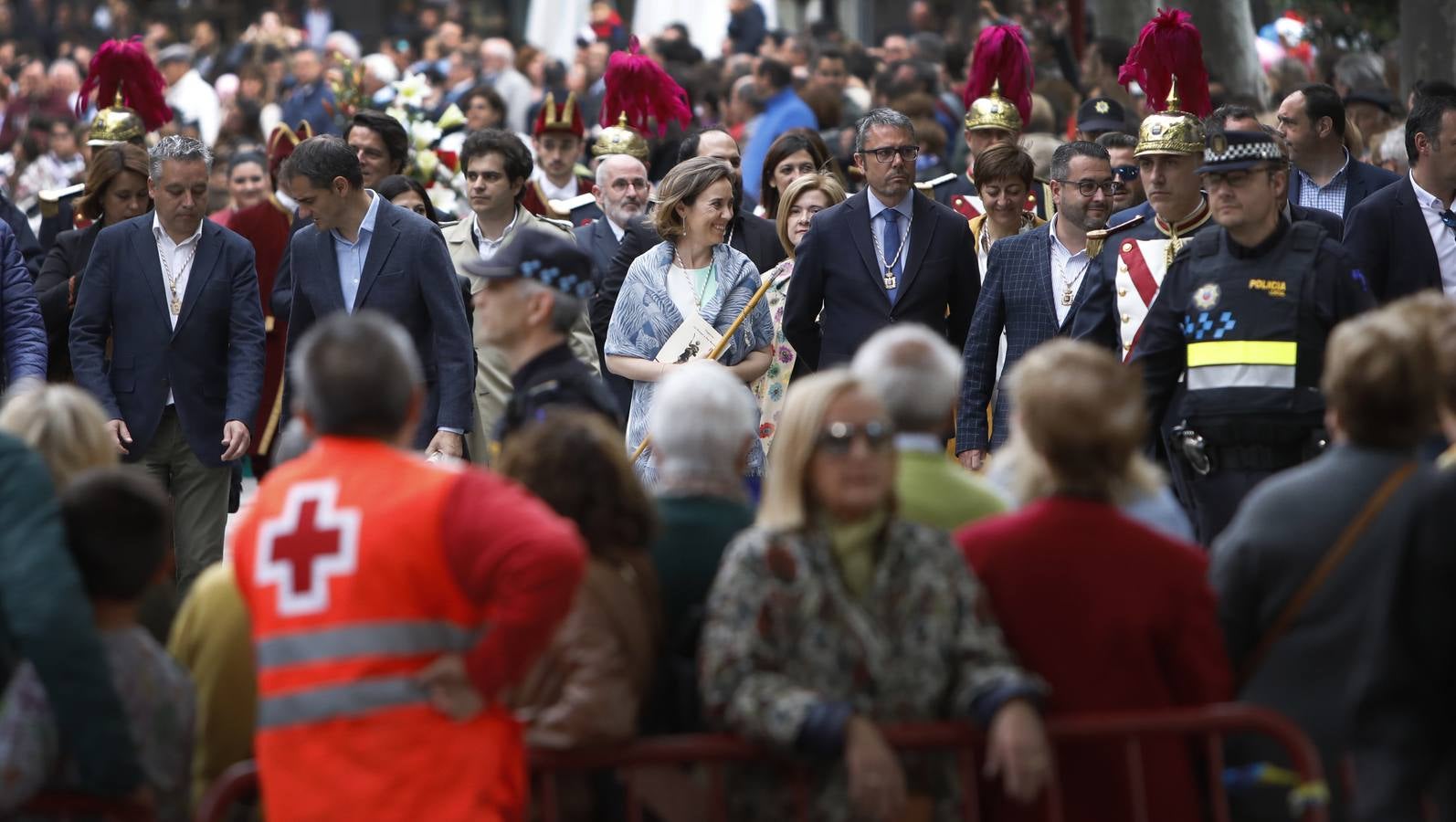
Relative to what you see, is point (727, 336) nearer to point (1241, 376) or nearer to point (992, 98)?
point (1241, 376)

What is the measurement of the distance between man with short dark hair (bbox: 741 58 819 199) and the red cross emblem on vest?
37.2 feet

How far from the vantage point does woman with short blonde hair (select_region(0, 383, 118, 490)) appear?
16.9 ft

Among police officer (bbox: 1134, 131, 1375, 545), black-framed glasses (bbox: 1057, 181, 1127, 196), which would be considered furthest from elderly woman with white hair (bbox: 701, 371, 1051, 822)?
black-framed glasses (bbox: 1057, 181, 1127, 196)

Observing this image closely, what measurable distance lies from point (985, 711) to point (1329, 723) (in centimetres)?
86

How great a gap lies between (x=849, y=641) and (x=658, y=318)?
4924mm

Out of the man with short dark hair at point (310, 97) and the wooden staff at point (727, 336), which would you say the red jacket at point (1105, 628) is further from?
the man with short dark hair at point (310, 97)

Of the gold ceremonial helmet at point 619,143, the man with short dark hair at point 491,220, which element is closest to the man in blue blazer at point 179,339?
the man with short dark hair at point 491,220

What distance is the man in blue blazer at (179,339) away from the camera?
9.70 m

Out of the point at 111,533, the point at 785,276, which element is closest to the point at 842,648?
the point at 111,533

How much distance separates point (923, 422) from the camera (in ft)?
17.5

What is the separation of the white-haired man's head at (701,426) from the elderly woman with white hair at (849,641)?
0.35 meters

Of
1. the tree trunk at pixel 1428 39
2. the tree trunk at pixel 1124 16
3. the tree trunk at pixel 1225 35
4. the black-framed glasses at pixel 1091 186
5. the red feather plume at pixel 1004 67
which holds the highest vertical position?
the tree trunk at pixel 1124 16

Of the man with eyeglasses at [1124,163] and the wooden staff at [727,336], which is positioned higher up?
the man with eyeglasses at [1124,163]

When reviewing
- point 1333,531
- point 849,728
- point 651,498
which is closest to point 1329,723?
point 1333,531
